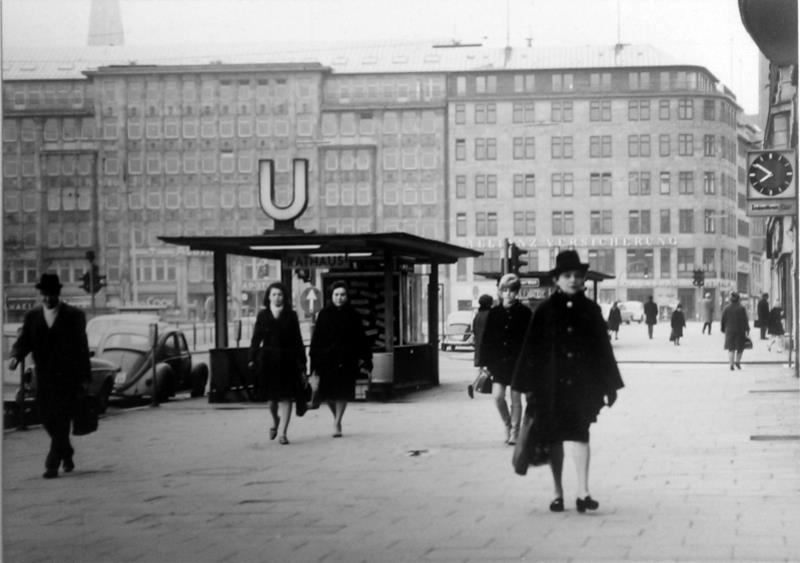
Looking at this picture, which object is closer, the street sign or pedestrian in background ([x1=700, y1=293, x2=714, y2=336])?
pedestrian in background ([x1=700, y1=293, x2=714, y2=336])

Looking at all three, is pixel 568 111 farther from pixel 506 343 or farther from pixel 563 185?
pixel 506 343

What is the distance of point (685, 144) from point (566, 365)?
2.87 feet

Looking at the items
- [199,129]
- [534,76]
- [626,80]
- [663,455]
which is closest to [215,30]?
[199,129]

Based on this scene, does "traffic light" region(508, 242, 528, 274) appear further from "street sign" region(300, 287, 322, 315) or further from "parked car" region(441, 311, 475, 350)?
"street sign" region(300, 287, 322, 315)

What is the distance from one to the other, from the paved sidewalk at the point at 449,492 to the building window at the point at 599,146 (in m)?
0.57

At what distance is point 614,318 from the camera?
3547 millimetres

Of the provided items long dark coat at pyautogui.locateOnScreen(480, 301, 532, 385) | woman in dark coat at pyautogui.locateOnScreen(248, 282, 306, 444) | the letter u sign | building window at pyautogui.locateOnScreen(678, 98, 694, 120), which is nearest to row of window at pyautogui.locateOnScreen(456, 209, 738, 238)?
building window at pyautogui.locateOnScreen(678, 98, 694, 120)

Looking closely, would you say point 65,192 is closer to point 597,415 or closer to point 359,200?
point 359,200

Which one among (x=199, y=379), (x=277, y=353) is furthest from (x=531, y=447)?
(x=199, y=379)

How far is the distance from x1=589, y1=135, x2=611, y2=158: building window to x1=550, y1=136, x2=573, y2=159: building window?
0.07 metres

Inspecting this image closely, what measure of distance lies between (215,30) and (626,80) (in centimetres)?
148

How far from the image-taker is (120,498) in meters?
3.95

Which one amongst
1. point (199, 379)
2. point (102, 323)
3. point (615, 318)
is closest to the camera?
point (615, 318)

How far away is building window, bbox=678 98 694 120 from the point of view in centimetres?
327
